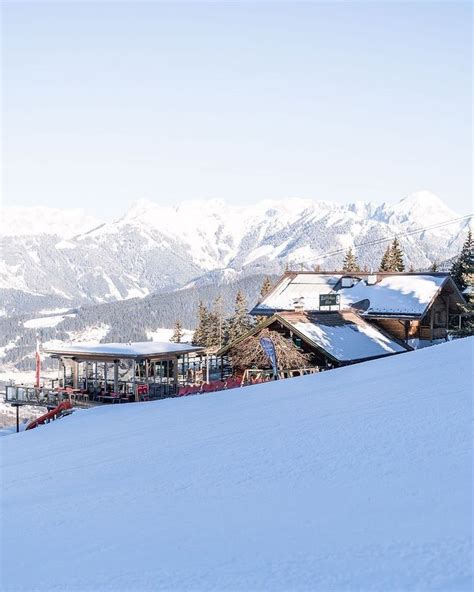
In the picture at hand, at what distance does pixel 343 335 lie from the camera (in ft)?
98.6

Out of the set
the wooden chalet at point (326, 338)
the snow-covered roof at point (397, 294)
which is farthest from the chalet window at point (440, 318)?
the wooden chalet at point (326, 338)

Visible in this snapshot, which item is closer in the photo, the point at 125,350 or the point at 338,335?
the point at 125,350

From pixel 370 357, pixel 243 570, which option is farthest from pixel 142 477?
pixel 370 357

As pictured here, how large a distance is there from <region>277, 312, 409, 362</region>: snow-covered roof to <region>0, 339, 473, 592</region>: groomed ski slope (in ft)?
47.0

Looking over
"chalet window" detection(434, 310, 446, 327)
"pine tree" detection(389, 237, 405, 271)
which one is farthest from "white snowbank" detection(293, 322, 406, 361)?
"pine tree" detection(389, 237, 405, 271)

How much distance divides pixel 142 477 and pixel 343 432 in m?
2.87

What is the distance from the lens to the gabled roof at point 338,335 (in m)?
28.2

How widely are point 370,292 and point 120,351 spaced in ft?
50.4

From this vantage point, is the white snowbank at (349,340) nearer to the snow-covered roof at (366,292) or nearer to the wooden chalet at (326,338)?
the wooden chalet at (326,338)

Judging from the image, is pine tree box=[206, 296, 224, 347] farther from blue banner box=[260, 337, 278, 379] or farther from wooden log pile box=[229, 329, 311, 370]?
blue banner box=[260, 337, 278, 379]

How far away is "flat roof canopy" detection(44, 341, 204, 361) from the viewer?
2875 centimetres

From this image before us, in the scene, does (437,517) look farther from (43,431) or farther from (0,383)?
(0,383)

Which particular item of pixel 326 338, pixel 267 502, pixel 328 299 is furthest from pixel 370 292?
pixel 267 502

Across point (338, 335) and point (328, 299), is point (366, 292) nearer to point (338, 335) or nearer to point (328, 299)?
point (328, 299)
